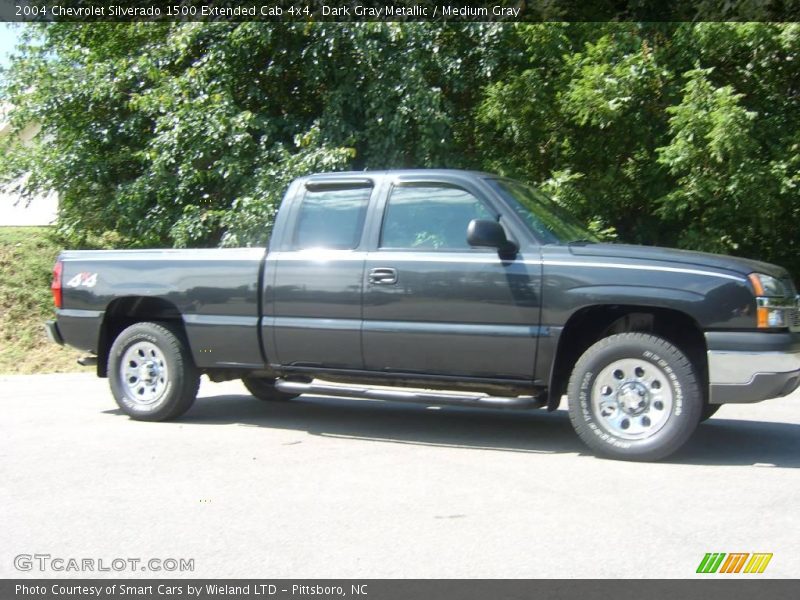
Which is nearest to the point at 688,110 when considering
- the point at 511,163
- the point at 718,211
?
the point at 718,211

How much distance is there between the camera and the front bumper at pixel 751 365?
6.38m

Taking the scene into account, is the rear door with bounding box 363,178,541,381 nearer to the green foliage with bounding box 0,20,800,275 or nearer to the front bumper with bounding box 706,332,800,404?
the front bumper with bounding box 706,332,800,404

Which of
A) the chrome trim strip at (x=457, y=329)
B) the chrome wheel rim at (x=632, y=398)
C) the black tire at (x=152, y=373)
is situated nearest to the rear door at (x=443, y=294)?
the chrome trim strip at (x=457, y=329)

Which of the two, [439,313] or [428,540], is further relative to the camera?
[439,313]

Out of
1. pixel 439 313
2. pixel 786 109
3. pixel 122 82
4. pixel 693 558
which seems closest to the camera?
pixel 693 558

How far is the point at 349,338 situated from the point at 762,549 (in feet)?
11.4

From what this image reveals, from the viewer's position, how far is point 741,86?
13.4 meters

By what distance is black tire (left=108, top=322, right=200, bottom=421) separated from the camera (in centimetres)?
830

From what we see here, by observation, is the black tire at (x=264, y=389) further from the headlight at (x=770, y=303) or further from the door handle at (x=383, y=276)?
the headlight at (x=770, y=303)

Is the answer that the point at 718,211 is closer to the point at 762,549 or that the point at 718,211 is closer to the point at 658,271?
the point at 658,271

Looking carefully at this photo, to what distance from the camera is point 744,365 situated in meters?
6.41

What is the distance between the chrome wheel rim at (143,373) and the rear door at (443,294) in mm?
2024

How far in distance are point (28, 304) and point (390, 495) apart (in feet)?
36.1
